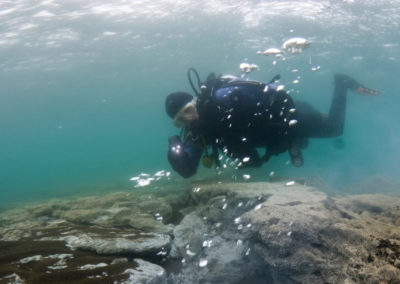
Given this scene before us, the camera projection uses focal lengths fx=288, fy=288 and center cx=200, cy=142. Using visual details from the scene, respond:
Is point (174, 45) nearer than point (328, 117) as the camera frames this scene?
No

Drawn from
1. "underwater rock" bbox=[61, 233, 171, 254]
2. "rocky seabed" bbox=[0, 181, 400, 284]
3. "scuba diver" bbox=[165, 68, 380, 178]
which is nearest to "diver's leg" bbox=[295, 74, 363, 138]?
"scuba diver" bbox=[165, 68, 380, 178]

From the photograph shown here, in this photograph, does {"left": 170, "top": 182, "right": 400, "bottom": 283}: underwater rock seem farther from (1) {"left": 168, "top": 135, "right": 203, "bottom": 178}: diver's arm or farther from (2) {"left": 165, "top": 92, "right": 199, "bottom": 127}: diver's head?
(2) {"left": 165, "top": 92, "right": 199, "bottom": 127}: diver's head

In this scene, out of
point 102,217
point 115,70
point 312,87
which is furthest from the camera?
point 312,87

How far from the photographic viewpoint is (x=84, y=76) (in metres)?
37.2

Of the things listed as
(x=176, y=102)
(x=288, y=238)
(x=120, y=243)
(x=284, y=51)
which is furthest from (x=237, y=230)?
(x=284, y=51)

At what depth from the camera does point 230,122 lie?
6.10 meters

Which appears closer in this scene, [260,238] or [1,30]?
[260,238]

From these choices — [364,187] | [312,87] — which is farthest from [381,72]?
[364,187]

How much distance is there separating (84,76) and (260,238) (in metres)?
37.7

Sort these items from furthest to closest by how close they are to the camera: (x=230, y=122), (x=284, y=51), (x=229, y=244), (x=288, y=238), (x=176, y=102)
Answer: (x=284, y=51)
(x=176, y=102)
(x=230, y=122)
(x=229, y=244)
(x=288, y=238)

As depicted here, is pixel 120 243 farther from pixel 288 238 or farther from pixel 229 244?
pixel 288 238

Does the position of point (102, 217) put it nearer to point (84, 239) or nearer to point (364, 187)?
point (84, 239)

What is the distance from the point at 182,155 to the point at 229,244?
2151 mm

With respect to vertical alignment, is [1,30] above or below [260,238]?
above
